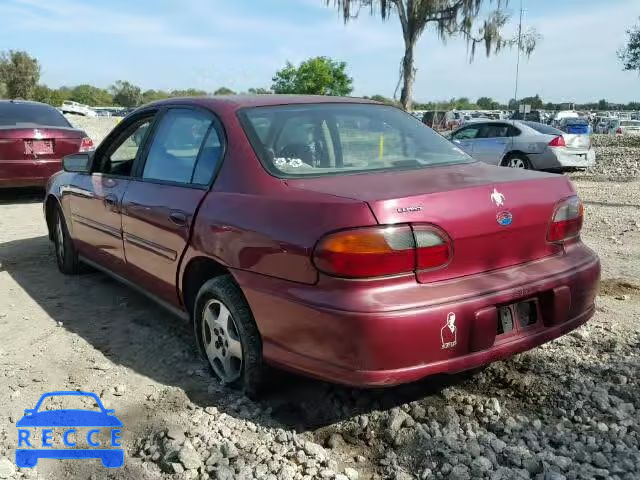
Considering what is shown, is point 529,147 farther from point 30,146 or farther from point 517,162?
point 30,146

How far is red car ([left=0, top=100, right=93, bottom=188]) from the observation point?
851 centimetres

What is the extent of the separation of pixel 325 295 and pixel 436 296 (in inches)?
17.6

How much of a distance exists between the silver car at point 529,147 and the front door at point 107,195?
9.32 m

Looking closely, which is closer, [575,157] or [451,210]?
[451,210]

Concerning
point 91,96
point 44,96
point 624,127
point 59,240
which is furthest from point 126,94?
point 59,240

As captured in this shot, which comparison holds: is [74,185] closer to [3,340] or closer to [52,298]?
[52,298]

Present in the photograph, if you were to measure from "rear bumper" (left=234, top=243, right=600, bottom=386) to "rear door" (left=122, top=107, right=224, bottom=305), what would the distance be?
69 cm

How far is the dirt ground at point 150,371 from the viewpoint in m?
2.80

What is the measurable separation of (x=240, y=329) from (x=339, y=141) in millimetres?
1159

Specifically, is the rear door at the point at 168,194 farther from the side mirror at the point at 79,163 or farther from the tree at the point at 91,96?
the tree at the point at 91,96

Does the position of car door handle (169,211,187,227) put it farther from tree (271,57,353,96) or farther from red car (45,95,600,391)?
tree (271,57,353,96)

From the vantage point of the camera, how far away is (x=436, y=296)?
2459 millimetres

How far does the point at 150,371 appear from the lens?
3.47 meters

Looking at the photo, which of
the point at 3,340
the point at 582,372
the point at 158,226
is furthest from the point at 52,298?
the point at 582,372
